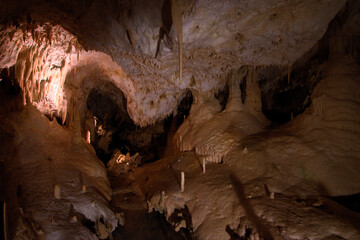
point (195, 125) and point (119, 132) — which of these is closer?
point (195, 125)

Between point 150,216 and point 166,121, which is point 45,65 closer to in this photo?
point 150,216

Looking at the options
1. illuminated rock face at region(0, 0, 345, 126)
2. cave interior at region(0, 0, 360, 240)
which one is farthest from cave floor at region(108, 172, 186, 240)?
illuminated rock face at region(0, 0, 345, 126)

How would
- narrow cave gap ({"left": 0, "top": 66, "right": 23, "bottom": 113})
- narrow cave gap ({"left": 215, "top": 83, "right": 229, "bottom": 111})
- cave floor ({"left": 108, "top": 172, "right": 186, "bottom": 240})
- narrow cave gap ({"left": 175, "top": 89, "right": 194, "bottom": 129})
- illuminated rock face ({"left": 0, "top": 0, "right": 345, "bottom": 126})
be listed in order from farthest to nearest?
narrow cave gap ({"left": 175, "top": 89, "right": 194, "bottom": 129}) < narrow cave gap ({"left": 215, "top": 83, "right": 229, "bottom": 111}) < narrow cave gap ({"left": 0, "top": 66, "right": 23, "bottom": 113}) < illuminated rock face ({"left": 0, "top": 0, "right": 345, "bottom": 126}) < cave floor ({"left": 108, "top": 172, "right": 186, "bottom": 240})

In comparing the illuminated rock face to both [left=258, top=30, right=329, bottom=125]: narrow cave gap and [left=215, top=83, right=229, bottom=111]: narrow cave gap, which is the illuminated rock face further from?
[left=258, top=30, right=329, bottom=125]: narrow cave gap

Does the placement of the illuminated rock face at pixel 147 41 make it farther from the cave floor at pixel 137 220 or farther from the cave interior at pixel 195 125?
the cave floor at pixel 137 220

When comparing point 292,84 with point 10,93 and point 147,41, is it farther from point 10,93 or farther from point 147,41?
point 10,93

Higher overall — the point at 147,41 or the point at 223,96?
the point at 147,41

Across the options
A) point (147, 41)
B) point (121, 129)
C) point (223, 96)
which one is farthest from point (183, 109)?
point (121, 129)

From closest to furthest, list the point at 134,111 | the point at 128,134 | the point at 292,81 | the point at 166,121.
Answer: the point at 292,81 < the point at 134,111 < the point at 166,121 < the point at 128,134

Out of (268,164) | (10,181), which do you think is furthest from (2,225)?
(268,164)

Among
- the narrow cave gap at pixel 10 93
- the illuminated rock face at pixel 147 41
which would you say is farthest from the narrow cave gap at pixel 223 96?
the narrow cave gap at pixel 10 93

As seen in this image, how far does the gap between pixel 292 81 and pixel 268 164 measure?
293 inches

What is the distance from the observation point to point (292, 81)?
1293cm

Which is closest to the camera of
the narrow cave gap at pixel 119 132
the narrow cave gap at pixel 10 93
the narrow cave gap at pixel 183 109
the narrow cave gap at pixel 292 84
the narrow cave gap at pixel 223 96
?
the narrow cave gap at pixel 10 93
